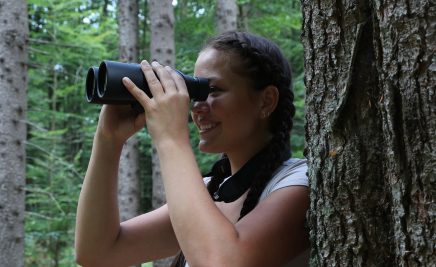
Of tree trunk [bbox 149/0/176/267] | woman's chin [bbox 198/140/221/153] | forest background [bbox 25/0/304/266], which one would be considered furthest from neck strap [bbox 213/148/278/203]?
forest background [bbox 25/0/304/266]

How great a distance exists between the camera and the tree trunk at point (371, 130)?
1.03 meters

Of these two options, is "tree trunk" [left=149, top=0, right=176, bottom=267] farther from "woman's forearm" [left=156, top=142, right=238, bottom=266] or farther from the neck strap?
"woman's forearm" [left=156, top=142, right=238, bottom=266]

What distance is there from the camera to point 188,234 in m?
1.25

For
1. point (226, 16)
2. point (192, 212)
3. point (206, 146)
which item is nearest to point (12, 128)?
point (226, 16)

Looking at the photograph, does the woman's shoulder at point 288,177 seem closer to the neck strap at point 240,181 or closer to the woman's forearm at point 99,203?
the neck strap at point 240,181

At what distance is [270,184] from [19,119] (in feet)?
Answer: 14.8

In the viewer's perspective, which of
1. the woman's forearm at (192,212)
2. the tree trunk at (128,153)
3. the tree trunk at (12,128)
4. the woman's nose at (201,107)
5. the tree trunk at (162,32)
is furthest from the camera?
the tree trunk at (128,153)

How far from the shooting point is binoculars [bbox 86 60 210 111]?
56.8 inches

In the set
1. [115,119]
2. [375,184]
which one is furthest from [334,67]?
[115,119]

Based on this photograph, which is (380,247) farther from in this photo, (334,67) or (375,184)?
(334,67)

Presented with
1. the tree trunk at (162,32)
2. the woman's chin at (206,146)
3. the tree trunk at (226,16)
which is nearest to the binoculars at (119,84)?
the woman's chin at (206,146)

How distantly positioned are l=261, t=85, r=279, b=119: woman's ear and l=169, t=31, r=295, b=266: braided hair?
0.02 m

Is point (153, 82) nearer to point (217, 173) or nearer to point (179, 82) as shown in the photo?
point (179, 82)

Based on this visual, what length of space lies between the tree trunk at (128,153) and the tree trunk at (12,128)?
292cm
